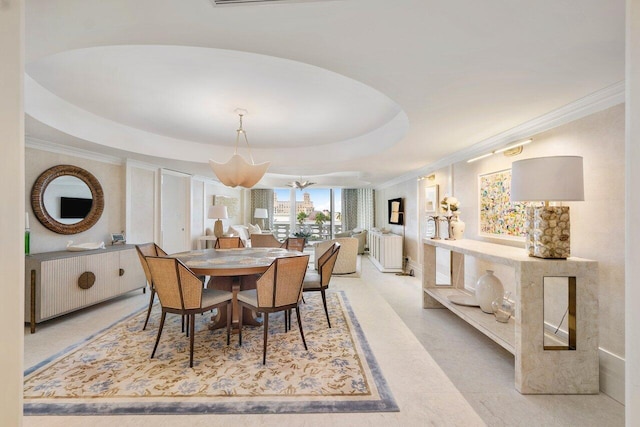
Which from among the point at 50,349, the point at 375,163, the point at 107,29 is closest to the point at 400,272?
the point at 375,163

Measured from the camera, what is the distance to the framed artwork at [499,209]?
2967mm

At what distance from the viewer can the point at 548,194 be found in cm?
203

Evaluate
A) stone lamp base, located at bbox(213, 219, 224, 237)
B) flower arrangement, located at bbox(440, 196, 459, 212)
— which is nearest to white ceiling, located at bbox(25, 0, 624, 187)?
flower arrangement, located at bbox(440, 196, 459, 212)

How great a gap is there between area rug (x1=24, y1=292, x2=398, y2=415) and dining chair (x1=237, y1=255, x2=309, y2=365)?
26cm

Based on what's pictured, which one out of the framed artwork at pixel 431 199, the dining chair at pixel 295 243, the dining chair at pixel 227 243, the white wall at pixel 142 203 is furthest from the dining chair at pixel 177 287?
the framed artwork at pixel 431 199

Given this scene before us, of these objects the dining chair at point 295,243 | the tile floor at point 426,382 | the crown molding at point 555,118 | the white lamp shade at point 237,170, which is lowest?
the tile floor at point 426,382

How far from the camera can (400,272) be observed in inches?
245

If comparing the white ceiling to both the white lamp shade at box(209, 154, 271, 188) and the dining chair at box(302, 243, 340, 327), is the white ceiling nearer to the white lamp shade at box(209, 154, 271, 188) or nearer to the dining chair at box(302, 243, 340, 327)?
the white lamp shade at box(209, 154, 271, 188)

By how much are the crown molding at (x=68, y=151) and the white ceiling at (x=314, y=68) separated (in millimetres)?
209

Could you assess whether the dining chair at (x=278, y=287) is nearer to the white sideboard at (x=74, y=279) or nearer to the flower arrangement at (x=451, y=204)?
the flower arrangement at (x=451, y=204)

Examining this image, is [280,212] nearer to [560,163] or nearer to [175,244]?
[175,244]

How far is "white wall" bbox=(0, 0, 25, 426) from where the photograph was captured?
92cm

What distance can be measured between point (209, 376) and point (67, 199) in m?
3.33

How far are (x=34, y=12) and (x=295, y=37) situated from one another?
3.80 ft
